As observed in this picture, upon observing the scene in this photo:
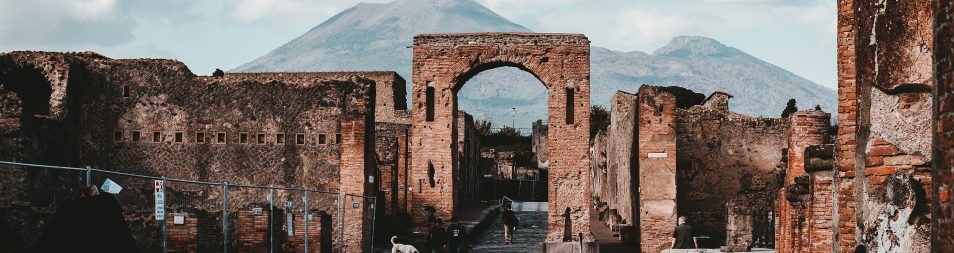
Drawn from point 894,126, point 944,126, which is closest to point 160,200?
point 894,126

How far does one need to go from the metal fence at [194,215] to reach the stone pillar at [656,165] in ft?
18.2

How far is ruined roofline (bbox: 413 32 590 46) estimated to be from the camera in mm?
32469

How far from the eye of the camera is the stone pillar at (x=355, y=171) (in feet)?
90.7

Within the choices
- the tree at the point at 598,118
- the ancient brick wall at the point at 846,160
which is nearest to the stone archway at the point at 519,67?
the ancient brick wall at the point at 846,160

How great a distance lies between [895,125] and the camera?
8.11 meters

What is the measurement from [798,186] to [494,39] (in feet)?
55.4

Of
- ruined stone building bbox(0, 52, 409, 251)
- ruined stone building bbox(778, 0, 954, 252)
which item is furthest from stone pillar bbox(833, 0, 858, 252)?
ruined stone building bbox(0, 52, 409, 251)

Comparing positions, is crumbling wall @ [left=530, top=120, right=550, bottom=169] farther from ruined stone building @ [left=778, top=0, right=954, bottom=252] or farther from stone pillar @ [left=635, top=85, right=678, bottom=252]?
ruined stone building @ [left=778, top=0, right=954, bottom=252]

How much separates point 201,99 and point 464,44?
6.60 meters

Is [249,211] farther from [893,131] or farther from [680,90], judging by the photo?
[680,90]

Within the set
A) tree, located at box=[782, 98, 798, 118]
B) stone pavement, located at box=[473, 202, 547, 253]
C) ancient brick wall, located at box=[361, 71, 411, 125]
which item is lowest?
stone pavement, located at box=[473, 202, 547, 253]

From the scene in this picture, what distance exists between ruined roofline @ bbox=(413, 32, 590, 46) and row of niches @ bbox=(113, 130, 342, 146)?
482 cm

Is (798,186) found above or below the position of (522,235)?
above

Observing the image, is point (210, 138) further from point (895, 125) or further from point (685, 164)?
point (895, 125)
